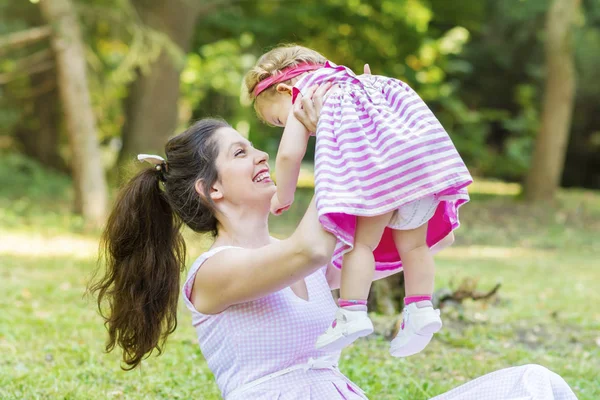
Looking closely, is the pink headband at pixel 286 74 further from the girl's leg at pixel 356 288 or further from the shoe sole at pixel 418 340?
the shoe sole at pixel 418 340

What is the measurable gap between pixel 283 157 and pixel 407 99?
0.42 meters

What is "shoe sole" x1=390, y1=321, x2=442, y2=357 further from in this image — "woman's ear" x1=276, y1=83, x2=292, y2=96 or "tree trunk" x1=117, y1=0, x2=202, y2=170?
"tree trunk" x1=117, y1=0, x2=202, y2=170

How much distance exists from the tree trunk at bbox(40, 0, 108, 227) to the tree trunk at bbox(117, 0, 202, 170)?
291 cm

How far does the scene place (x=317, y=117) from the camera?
2.44 m

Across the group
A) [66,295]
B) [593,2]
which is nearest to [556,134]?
[593,2]

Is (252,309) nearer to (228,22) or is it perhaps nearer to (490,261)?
(490,261)

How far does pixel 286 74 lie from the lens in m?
2.65

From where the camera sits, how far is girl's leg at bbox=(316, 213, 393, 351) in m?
2.33

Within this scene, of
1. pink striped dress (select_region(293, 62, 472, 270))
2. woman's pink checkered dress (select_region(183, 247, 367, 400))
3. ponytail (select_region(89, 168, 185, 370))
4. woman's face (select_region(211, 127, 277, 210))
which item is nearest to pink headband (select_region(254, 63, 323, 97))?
pink striped dress (select_region(293, 62, 472, 270))

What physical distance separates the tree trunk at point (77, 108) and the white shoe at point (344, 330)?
9.31m

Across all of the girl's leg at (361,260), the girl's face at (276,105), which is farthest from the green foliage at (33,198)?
the girl's leg at (361,260)

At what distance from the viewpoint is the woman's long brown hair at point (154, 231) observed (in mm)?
2656

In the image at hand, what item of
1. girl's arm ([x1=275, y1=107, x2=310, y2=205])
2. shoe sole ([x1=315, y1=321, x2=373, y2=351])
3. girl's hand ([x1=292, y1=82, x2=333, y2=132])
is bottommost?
shoe sole ([x1=315, y1=321, x2=373, y2=351])

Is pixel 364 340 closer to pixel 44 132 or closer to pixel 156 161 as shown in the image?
pixel 156 161
